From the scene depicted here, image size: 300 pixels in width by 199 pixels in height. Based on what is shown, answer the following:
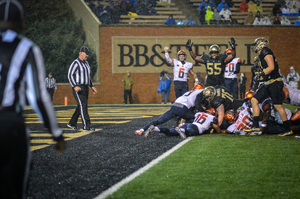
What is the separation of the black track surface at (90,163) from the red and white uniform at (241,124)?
1333 millimetres

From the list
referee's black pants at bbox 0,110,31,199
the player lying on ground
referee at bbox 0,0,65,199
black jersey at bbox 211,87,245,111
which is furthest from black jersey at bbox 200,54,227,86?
referee's black pants at bbox 0,110,31,199

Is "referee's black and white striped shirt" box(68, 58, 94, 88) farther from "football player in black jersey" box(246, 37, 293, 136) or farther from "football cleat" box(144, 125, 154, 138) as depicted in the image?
"football player in black jersey" box(246, 37, 293, 136)

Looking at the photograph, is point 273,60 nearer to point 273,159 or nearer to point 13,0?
point 273,159

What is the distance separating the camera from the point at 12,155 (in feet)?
6.73

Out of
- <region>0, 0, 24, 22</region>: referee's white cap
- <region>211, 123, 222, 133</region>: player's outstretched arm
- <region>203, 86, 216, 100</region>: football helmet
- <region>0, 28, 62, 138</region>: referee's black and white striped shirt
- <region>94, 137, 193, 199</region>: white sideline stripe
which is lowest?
<region>94, 137, 193, 199</region>: white sideline stripe

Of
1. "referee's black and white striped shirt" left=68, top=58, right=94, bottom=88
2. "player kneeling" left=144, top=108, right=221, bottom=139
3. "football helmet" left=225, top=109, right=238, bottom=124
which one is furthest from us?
"referee's black and white striped shirt" left=68, top=58, right=94, bottom=88

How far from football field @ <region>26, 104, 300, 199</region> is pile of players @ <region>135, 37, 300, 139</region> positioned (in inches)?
12.1

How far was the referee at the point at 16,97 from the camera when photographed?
2.03 m

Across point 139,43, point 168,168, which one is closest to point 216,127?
point 168,168

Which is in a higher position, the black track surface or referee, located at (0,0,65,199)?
referee, located at (0,0,65,199)

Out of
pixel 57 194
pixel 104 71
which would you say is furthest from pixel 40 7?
pixel 57 194

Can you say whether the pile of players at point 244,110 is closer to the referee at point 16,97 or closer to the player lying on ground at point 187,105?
the player lying on ground at point 187,105

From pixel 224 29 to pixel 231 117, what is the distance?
57.2ft

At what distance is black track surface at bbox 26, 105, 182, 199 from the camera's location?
3.70 metres
